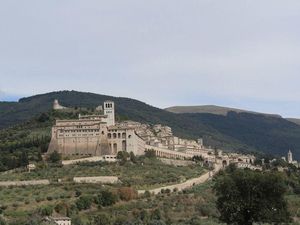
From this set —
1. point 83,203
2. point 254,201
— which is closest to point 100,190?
point 83,203

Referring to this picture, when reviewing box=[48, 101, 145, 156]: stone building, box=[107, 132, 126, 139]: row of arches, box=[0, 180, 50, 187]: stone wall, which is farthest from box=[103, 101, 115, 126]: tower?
box=[0, 180, 50, 187]: stone wall

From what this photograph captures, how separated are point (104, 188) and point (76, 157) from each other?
49.9 feet

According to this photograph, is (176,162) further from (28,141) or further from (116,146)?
(28,141)

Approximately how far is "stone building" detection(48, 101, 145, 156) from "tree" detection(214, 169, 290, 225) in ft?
155

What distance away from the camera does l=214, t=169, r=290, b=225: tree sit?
52656 mm

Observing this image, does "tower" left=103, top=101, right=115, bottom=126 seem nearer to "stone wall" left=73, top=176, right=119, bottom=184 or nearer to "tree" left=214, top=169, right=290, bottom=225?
"stone wall" left=73, top=176, right=119, bottom=184

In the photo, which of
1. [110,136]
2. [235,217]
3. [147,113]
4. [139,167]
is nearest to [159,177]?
[139,167]

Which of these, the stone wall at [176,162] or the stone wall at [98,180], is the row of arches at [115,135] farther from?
the stone wall at [98,180]

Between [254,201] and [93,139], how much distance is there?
5059cm

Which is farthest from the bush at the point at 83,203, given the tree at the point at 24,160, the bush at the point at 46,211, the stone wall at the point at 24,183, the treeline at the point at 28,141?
the treeline at the point at 28,141

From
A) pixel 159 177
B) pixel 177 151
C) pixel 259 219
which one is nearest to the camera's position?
pixel 259 219

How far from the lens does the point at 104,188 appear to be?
3359 inches

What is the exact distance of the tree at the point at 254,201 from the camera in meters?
52.7

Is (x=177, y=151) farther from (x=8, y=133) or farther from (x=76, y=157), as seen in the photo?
(x=8, y=133)
